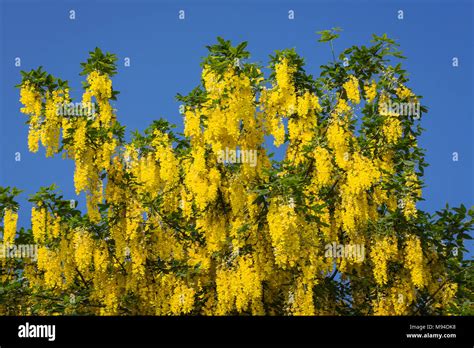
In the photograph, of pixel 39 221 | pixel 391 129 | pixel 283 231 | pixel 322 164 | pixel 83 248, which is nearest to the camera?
pixel 283 231

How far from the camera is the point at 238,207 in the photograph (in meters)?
13.3

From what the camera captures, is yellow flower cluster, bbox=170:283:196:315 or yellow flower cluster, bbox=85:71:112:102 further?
yellow flower cluster, bbox=85:71:112:102

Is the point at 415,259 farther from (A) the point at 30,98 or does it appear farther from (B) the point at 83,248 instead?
(A) the point at 30,98

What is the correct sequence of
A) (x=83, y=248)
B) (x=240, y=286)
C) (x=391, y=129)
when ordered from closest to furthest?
(x=240, y=286) → (x=83, y=248) → (x=391, y=129)

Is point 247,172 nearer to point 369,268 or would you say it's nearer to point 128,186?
point 128,186

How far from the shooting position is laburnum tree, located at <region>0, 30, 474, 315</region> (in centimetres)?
1341

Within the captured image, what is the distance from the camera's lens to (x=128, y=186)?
14.1m

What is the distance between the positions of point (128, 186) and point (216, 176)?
1.85 m

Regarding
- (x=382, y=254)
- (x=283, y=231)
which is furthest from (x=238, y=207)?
(x=382, y=254)

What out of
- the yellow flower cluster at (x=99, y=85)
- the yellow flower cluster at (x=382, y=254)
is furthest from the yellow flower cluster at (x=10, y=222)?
the yellow flower cluster at (x=382, y=254)

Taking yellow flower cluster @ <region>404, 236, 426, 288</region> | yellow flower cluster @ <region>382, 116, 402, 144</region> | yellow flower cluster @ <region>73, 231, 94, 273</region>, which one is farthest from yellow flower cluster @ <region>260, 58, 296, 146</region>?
yellow flower cluster @ <region>73, 231, 94, 273</region>

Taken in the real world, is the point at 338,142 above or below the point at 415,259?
above

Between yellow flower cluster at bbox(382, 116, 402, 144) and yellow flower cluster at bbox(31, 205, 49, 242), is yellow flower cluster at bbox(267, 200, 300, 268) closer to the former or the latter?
yellow flower cluster at bbox(382, 116, 402, 144)

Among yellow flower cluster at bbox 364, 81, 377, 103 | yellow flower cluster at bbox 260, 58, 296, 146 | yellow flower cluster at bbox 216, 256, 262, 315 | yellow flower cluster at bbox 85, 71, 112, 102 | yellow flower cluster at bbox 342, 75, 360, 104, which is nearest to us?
yellow flower cluster at bbox 216, 256, 262, 315
